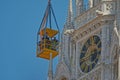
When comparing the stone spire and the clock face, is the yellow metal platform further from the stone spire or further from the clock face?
the stone spire

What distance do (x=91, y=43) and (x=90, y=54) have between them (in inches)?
24.6

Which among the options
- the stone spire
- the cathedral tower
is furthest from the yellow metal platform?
the stone spire

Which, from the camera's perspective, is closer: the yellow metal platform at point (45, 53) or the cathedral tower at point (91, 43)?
the yellow metal platform at point (45, 53)

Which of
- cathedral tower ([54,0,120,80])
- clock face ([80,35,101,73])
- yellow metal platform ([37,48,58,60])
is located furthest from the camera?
clock face ([80,35,101,73])

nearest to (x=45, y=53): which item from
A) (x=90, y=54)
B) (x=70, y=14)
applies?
(x=90, y=54)

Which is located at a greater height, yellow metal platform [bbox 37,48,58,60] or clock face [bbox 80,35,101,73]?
yellow metal platform [bbox 37,48,58,60]

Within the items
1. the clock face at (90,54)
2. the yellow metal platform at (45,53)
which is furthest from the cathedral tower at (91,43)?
the yellow metal platform at (45,53)

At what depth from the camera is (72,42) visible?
180 ft

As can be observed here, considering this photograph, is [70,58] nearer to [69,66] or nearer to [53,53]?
[69,66]

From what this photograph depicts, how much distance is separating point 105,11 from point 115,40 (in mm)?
2044

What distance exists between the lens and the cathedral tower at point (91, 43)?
5084 centimetres

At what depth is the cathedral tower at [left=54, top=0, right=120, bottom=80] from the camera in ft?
167

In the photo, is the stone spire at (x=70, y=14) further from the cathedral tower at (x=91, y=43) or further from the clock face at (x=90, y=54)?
the clock face at (x=90, y=54)

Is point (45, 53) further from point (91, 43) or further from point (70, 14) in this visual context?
point (70, 14)
